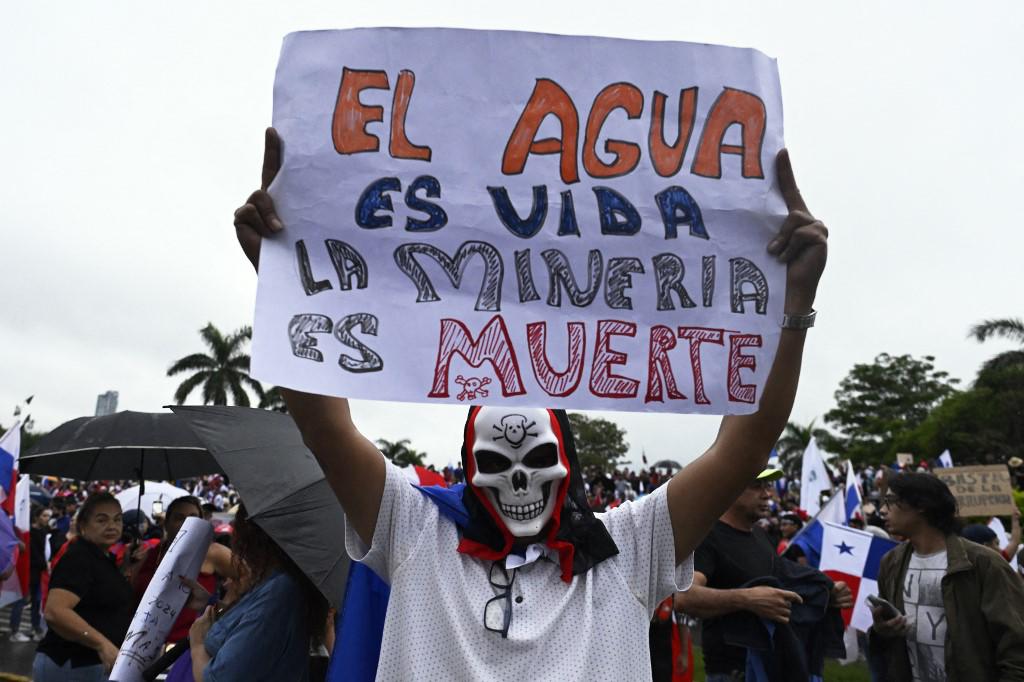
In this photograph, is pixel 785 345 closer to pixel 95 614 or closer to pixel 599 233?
pixel 599 233

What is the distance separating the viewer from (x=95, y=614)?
5.14m

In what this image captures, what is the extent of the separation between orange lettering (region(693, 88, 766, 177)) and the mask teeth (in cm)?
103

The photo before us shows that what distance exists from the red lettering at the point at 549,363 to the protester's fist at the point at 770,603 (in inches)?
90.9

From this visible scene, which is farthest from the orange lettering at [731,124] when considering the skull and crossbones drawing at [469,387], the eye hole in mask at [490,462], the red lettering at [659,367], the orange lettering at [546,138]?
the eye hole in mask at [490,462]

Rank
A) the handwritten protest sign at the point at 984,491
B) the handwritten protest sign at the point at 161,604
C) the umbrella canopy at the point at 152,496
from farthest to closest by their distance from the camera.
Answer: the umbrella canopy at the point at 152,496
the handwritten protest sign at the point at 984,491
the handwritten protest sign at the point at 161,604

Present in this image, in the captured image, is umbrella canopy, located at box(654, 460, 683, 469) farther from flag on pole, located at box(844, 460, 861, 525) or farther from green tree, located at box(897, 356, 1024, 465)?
flag on pole, located at box(844, 460, 861, 525)

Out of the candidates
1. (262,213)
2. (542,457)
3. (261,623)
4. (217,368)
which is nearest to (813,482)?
(261,623)

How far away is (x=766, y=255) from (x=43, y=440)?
6.60 m

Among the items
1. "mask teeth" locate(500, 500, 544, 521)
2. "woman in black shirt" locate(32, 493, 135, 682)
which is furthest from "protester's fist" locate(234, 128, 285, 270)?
"woman in black shirt" locate(32, 493, 135, 682)

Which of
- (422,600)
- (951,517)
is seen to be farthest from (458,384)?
(951,517)

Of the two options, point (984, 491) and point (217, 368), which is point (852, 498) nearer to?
point (984, 491)

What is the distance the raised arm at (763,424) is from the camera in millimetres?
2412

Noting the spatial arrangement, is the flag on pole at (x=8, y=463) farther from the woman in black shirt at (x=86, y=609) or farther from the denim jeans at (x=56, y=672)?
the denim jeans at (x=56, y=672)

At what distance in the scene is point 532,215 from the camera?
2473mm
